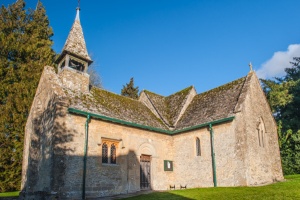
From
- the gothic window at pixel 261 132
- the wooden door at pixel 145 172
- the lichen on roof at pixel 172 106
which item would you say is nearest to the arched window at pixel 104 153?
the lichen on roof at pixel 172 106

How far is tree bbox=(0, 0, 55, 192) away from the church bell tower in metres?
7.67

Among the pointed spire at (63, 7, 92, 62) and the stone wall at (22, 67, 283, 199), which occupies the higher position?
the pointed spire at (63, 7, 92, 62)

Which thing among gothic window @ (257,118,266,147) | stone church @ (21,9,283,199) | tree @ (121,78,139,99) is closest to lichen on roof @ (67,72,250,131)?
stone church @ (21,9,283,199)

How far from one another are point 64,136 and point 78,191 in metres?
3.07

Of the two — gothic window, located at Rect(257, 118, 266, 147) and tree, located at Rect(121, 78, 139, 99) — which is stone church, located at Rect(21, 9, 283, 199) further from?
tree, located at Rect(121, 78, 139, 99)

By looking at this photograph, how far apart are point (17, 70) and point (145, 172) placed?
17.7 metres

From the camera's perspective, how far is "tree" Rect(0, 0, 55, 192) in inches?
843

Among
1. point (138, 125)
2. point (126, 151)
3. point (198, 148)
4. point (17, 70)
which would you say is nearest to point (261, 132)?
point (198, 148)

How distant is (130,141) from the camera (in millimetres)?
16578

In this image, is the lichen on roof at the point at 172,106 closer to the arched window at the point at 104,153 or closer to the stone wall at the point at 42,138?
the stone wall at the point at 42,138

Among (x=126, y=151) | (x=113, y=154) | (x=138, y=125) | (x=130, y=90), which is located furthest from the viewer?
(x=130, y=90)

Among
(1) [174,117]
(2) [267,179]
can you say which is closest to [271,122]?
(2) [267,179]

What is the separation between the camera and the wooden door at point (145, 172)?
16.9 meters

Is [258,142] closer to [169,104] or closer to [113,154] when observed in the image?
[169,104]
